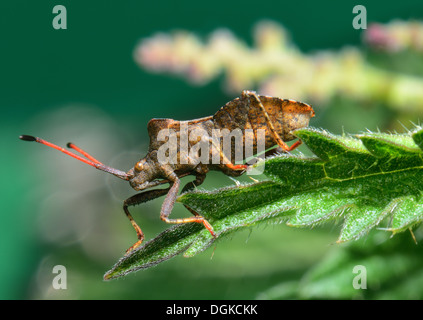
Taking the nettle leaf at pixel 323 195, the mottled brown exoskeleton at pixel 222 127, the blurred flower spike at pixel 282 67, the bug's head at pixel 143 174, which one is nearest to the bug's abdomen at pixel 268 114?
the mottled brown exoskeleton at pixel 222 127

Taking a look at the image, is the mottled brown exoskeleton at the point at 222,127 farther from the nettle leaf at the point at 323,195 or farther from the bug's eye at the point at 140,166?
the nettle leaf at the point at 323,195

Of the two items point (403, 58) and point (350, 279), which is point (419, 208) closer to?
point (350, 279)

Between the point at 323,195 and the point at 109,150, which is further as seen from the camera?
the point at 109,150

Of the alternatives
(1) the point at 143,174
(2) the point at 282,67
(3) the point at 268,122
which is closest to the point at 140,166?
(1) the point at 143,174

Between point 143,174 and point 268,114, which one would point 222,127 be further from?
point 143,174

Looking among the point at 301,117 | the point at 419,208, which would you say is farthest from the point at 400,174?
the point at 301,117

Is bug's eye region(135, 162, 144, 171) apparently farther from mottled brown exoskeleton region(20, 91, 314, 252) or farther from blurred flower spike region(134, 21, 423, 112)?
blurred flower spike region(134, 21, 423, 112)
